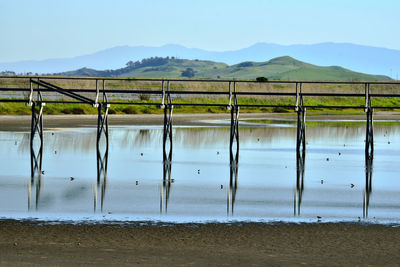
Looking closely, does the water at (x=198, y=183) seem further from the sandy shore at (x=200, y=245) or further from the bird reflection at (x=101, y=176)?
the sandy shore at (x=200, y=245)

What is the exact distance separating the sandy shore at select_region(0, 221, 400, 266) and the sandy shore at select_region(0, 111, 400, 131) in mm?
39555

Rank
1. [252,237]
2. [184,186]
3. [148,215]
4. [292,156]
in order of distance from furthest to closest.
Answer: [292,156]
[184,186]
[148,215]
[252,237]

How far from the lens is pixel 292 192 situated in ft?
81.0

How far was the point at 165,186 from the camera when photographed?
25.7m

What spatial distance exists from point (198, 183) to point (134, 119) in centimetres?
4417

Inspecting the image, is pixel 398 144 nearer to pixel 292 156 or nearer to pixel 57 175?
pixel 292 156

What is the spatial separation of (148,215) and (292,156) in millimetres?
20508

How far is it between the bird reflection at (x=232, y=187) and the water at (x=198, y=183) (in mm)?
36

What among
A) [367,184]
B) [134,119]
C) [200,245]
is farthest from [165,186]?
[134,119]

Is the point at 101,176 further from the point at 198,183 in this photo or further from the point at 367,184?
the point at 367,184

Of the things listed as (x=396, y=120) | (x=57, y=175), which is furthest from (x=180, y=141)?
(x=396, y=120)

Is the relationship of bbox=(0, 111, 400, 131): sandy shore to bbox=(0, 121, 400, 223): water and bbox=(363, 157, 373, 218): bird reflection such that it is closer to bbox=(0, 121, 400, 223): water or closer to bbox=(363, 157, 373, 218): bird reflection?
bbox=(0, 121, 400, 223): water

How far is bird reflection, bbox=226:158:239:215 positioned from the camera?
21.0 meters

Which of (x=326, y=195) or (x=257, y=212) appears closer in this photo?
(x=257, y=212)
